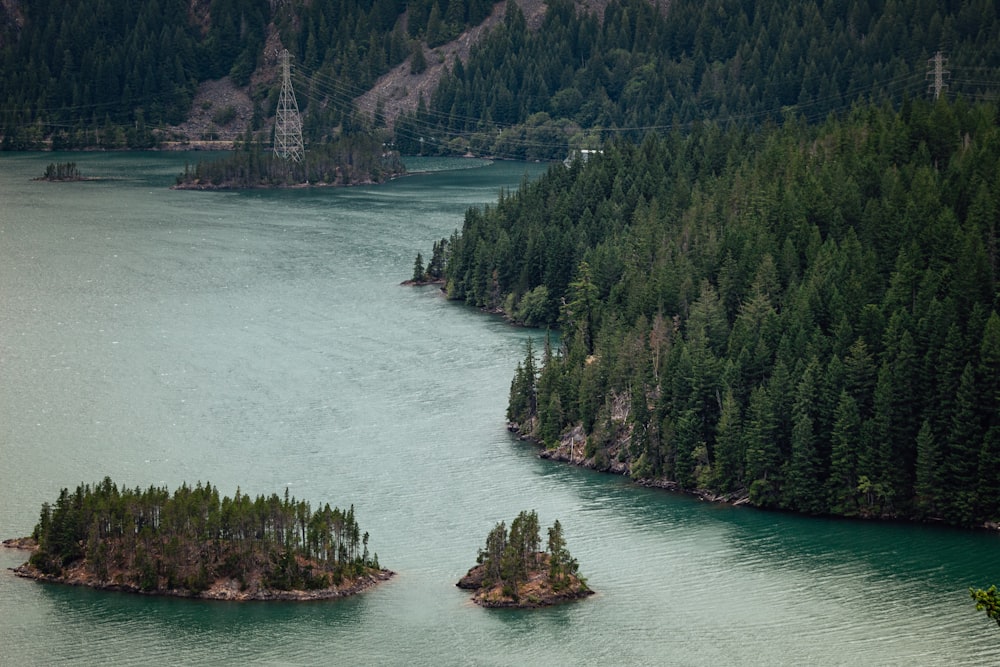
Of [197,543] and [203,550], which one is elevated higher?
[197,543]

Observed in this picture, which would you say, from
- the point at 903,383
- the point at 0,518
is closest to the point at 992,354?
the point at 903,383

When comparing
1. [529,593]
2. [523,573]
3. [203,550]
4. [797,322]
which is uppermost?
[797,322]

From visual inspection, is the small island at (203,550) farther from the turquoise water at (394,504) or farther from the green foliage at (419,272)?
the green foliage at (419,272)

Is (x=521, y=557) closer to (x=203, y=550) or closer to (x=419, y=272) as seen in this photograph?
(x=203, y=550)

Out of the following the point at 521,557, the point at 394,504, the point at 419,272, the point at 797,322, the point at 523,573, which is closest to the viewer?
the point at 523,573

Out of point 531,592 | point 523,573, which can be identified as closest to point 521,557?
point 523,573

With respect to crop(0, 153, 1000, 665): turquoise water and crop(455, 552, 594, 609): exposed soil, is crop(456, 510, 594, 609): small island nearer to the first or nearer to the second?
crop(455, 552, 594, 609): exposed soil

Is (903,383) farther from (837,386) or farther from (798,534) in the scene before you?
(798,534)

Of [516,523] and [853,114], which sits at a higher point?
[853,114]
